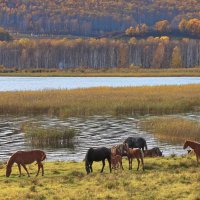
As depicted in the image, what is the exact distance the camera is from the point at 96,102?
47.2 metres

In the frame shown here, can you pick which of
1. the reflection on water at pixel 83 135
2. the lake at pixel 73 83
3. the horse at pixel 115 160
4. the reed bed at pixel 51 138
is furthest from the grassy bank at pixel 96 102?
the horse at pixel 115 160

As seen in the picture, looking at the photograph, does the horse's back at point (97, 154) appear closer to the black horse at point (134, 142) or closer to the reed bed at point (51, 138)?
the black horse at point (134, 142)

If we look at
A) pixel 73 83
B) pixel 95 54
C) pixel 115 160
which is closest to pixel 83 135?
pixel 115 160

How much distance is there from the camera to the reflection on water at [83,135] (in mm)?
26578

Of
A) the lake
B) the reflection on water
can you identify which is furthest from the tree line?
the reflection on water

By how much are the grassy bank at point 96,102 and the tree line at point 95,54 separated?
104 meters

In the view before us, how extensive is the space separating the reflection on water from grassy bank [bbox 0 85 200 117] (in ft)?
8.17

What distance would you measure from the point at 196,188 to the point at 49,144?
15391mm

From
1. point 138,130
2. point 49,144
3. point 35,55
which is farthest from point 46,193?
point 35,55

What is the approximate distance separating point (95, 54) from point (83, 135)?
12991 cm

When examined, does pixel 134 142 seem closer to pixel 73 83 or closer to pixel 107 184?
pixel 107 184

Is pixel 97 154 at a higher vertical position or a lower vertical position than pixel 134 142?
higher

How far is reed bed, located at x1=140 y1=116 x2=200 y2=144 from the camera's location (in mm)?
30420

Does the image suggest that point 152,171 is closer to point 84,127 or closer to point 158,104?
point 84,127
